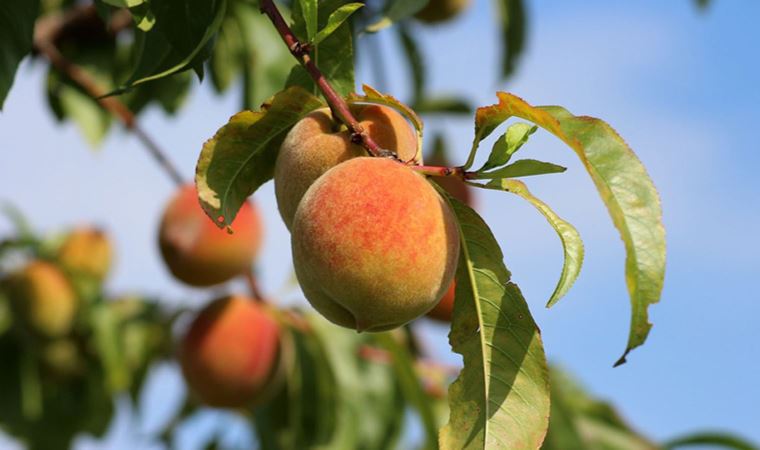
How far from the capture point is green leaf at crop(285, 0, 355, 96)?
1075mm

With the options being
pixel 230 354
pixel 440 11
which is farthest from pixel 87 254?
pixel 440 11

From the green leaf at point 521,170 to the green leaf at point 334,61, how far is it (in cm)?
19

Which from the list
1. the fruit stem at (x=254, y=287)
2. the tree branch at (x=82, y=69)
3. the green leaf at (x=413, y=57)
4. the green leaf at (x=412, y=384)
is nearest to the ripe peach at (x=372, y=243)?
the green leaf at (x=412, y=384)

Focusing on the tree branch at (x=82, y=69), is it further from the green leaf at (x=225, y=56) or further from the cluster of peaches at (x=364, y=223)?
the cluster of peaches at (x=364, y=223)

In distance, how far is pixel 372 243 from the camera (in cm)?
89

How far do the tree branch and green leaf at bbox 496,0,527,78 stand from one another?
2.56ft

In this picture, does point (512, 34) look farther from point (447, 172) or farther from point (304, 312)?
point (447, 172)

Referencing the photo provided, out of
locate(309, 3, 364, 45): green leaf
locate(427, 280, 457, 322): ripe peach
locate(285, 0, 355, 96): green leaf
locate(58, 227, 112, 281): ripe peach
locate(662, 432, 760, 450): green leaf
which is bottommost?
locate(662, 432, 760, 450): green leaf

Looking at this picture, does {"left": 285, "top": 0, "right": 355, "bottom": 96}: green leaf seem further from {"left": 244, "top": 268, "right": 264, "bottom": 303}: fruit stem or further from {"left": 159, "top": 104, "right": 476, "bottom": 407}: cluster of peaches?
{"left": 244, "top": 268, "right": 264, "bottom": 303}: fruit stem

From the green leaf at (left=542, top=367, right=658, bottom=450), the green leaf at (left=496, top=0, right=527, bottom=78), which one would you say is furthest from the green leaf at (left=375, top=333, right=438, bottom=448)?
the green leaf at (left=496, top=0, right=527, bottom=78)

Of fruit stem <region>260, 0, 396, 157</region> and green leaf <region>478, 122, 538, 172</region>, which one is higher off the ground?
fruit stem <region>260, 0, 396, 157</region>

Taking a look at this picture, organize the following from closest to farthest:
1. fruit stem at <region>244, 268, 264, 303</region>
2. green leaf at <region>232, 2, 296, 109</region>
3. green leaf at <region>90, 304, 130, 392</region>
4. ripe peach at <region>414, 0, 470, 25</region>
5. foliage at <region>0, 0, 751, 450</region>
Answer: foliage at <region>0, 0, 751, 450</region>
green leaf at <region>232, 2, 296, 109</region>
fruit stem at <region>244, 268, 264, 303</region>
green leaf at <region>90, 304, 130, 392</region>
ripe peach at <region>414, 0, 470, 25</region>

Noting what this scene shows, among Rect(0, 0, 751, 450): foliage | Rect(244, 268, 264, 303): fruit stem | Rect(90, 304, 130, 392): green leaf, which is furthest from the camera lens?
Rect(90, 304, 130, 392): green leaf

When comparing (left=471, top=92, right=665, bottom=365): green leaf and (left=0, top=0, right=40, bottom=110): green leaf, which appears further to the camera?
(left=0, top=0, right=40, bottom=110): green leaf
